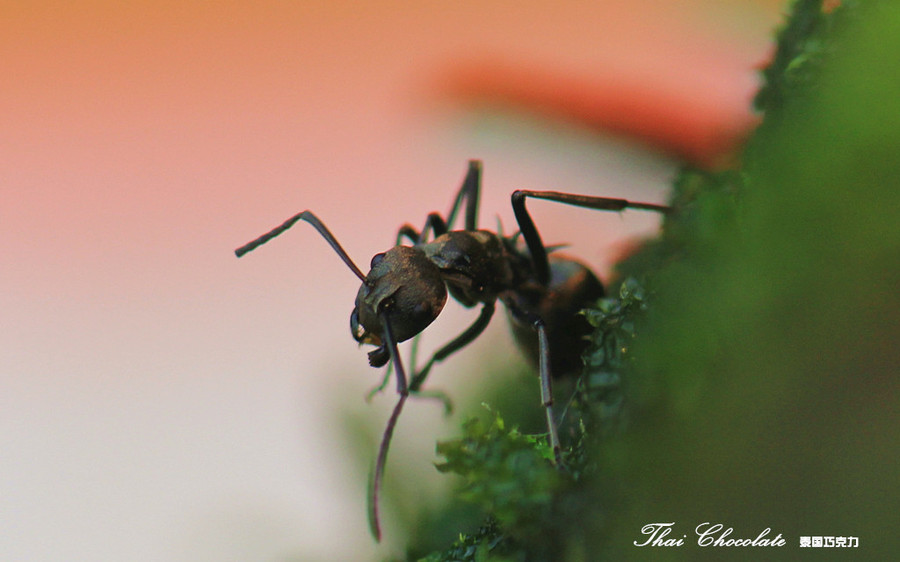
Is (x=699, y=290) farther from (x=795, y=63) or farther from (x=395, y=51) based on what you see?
(x=395, y=51)

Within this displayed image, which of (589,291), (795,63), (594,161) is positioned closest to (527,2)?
(594,161)

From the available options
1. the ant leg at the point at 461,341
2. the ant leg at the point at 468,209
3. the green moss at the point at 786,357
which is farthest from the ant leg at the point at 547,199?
the green moss at the point at 786,357

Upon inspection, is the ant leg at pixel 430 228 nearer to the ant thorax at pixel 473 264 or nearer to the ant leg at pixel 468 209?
the ant leg at pixel 468 209

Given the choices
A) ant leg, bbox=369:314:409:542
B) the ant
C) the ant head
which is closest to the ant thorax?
the ant

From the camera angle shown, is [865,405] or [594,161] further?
[594,161]

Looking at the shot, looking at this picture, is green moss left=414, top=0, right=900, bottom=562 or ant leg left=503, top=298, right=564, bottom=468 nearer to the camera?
green moss left=414, top=0, right=900, bottom=562

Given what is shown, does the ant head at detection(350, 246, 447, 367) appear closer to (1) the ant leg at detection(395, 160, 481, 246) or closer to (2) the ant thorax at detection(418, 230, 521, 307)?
(2) the ant thorax at detection(418, 230, 521, 307)
